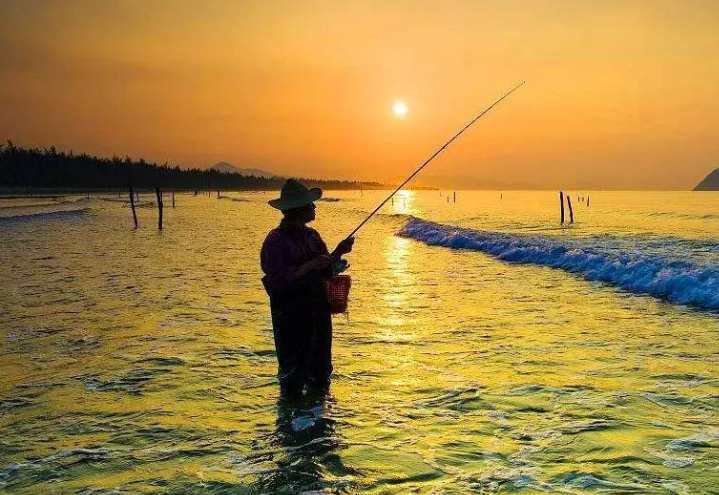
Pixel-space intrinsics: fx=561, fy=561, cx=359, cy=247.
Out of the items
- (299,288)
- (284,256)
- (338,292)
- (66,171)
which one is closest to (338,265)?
(338,292)

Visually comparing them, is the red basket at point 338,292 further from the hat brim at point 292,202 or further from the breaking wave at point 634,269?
the breaking wave at point 634,269

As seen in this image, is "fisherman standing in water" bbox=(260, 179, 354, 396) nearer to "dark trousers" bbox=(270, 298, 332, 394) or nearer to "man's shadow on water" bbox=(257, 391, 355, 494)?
"dark trousers" bbox=(270, 298, 332, 394)

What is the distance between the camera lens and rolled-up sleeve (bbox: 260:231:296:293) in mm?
5551

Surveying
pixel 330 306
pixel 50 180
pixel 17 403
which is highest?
pixel 50 180

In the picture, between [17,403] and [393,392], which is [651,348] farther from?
[17,403]

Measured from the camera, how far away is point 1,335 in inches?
377

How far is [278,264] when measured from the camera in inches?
219

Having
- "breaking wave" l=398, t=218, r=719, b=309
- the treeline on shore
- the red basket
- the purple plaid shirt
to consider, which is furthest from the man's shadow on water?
the treeline on shore

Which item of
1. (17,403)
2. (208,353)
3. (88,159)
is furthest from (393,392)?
(88,159)

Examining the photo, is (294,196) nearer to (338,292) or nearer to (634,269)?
(338,292)

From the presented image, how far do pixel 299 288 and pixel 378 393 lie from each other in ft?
Answer: 5.61

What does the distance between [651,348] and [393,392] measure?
4586 millimetres

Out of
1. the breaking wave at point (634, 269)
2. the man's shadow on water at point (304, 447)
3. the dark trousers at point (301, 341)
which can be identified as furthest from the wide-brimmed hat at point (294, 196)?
the breaking wave at point (634, 269)

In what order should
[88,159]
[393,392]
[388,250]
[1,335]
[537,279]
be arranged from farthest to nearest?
[88,159] → [388,250] → [537,279] → [1,335] → [393,392]
